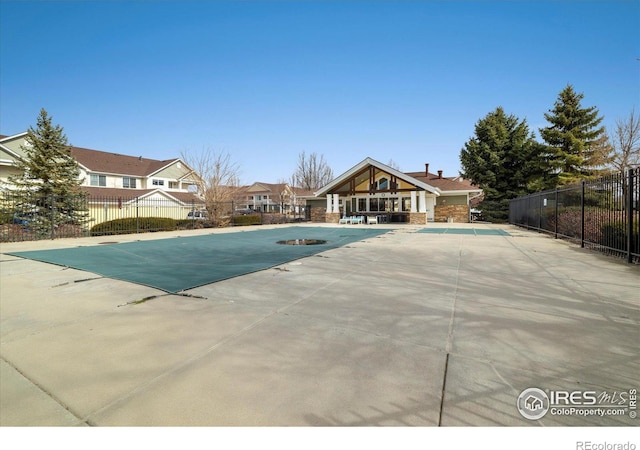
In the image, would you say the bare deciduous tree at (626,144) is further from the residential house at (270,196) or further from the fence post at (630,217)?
the residential house at (270,196)

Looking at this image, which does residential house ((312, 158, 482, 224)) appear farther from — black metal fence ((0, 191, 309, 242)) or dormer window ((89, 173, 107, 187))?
dormer window ((89, 173, 107, 187))

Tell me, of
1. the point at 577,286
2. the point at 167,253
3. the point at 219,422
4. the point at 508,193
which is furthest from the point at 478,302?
the point at 508,193

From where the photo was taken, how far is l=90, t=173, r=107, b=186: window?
32.4 m

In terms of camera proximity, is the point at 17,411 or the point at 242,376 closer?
the point at 17,411

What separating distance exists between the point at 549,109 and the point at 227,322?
31.5 metres

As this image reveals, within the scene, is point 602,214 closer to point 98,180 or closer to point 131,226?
point 131,226

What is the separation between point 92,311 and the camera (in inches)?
149

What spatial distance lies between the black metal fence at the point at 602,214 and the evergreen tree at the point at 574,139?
13.9m

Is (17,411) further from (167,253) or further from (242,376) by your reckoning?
(167,253)

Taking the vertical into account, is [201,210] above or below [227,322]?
above

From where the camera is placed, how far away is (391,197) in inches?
1138

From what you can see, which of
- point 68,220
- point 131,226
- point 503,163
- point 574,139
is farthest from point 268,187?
point 574,139

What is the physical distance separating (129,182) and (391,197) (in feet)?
99.9
